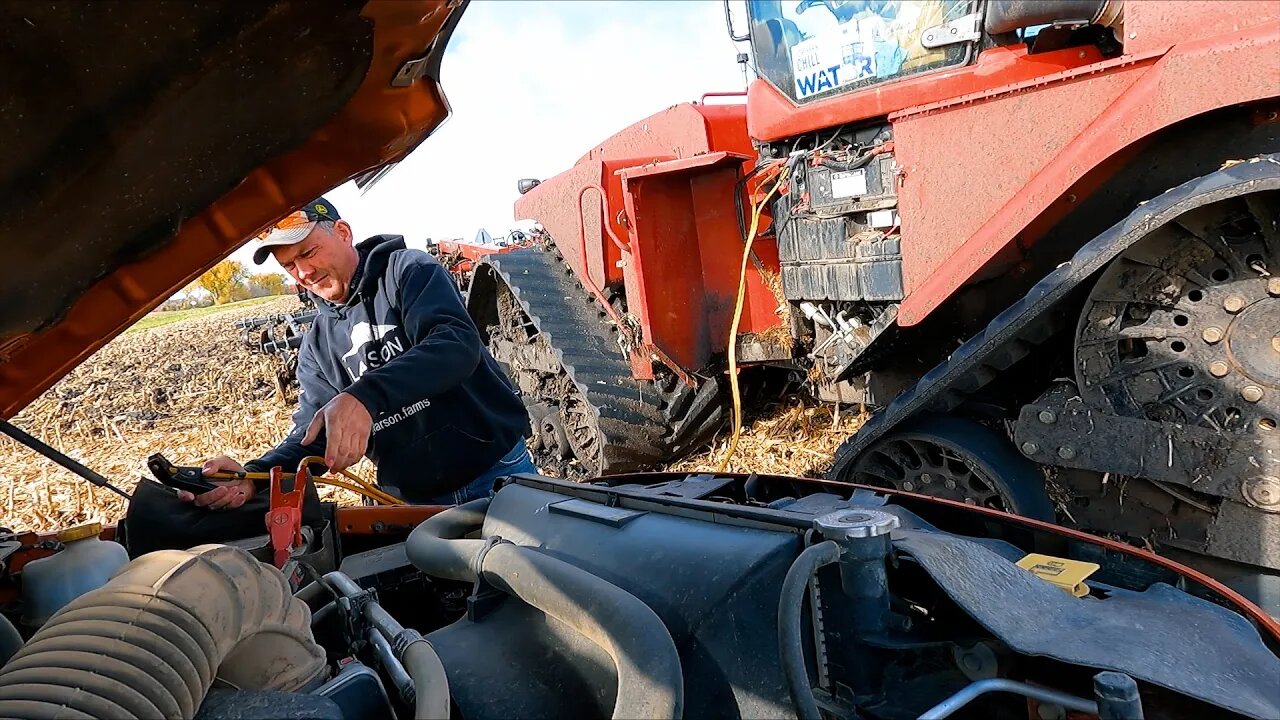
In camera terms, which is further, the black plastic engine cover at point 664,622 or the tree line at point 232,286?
the tree line at point 232,286

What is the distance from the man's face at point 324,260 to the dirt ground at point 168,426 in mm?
2823

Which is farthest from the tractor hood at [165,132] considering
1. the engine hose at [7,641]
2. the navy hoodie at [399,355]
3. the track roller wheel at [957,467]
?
the track roller wheel at [957,467]

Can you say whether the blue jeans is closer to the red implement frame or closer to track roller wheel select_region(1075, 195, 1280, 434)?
the red implement frame

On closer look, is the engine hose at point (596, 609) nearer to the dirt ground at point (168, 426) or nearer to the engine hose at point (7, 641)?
the engine hose at point (7, 641)

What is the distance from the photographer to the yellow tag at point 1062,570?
1423mm

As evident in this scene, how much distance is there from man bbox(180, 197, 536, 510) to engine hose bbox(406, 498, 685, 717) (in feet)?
3.08

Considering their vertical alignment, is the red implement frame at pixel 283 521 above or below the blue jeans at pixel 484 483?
above

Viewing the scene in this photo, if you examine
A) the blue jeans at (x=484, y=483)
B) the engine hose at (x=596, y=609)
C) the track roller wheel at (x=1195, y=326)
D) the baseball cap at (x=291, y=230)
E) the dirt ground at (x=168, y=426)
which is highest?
the baseball cap at (x=291, y=230)

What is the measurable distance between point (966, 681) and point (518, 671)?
0.79 meters

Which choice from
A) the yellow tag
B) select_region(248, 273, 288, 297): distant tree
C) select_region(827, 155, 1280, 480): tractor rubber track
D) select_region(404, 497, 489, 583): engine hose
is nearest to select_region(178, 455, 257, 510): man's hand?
select_region(404, 497, 489, 583): engine hose

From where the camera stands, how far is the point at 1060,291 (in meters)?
2.66

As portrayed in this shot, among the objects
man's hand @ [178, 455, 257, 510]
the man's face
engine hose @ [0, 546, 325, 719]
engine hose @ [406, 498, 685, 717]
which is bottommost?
engine hose @ [406, 498, 685, 717]

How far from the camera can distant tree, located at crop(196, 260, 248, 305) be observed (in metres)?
36.2

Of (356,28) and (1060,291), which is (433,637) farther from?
(1060,291)
